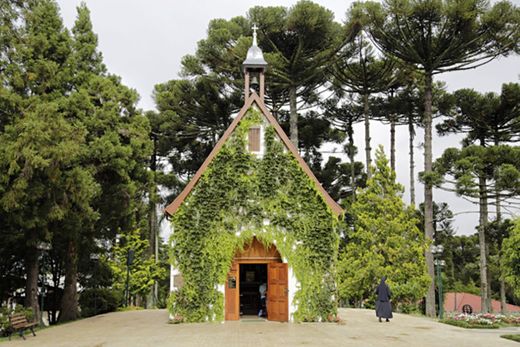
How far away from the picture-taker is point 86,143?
2019cm

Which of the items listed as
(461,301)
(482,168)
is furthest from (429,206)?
(461,301)

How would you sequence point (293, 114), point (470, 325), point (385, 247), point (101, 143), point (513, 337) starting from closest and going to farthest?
point (513, 337) < point (470, 325) < point (101, 143) < point (385, 247) < point (293, 114)

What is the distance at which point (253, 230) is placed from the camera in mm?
17281

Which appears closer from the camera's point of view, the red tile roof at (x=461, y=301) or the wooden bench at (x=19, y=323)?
the wooden bench at (x=19, y=323)

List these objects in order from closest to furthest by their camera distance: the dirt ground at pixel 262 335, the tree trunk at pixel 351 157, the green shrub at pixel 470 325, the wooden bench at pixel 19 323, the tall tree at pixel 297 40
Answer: the dirt ground at pixel 262 335 < the wooden bench at pixel 19 323 < the green shrub at pixel 470 325 < the tall tree at pixel 297 40 < the tree trunk at pixel 351 157

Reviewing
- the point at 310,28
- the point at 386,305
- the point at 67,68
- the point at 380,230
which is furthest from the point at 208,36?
the point at 386,305

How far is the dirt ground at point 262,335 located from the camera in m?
12.9

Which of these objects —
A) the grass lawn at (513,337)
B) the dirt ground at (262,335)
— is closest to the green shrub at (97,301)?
the dirt ground at (262,335)

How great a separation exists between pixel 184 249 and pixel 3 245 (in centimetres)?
629

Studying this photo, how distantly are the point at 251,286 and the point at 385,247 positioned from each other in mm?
7193

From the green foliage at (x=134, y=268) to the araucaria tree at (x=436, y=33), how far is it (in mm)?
15950

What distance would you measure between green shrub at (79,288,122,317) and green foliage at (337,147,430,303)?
10.1 metres

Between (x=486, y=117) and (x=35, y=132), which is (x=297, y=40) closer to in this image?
(x=486, y=117)

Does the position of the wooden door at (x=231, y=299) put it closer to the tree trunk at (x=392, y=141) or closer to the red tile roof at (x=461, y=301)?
the tree trunk at (x=392, y=141)
